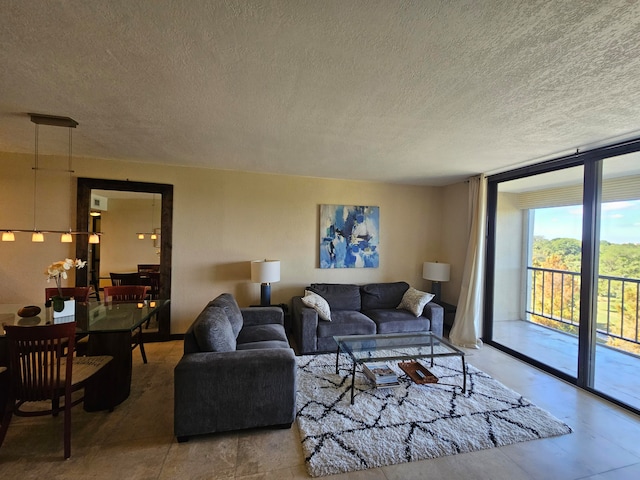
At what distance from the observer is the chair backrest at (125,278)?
151 inches

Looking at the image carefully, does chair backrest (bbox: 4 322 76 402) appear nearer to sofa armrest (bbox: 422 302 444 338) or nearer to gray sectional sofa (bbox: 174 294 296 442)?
gray sectional sofa (bbox: 174 294 296 442)

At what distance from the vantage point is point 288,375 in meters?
2.11

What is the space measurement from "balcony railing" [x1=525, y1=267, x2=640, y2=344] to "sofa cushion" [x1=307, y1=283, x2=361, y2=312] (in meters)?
2.68

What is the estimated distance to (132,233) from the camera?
13.1ft

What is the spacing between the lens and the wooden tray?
8.39ft

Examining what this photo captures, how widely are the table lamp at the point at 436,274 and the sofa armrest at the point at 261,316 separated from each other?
2.57m

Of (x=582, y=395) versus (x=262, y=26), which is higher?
(x=262, y=26)

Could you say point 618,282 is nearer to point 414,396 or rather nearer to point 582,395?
point 582,395

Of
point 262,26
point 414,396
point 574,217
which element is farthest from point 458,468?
point 574,217

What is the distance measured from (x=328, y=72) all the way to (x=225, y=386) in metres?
2.23

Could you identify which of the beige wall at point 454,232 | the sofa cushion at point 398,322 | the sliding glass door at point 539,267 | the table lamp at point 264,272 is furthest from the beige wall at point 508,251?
the table lamp at point 264,272

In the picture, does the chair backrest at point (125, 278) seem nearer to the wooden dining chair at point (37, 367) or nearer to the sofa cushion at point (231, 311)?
the sofa cushion at point (231, 311)

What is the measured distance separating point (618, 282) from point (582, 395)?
1.34 metres

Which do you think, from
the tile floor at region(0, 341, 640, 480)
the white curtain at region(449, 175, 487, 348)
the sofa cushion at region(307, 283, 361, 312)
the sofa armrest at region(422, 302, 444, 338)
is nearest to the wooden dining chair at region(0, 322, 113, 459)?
the tile floor at region(0, 341, 640, 480)
